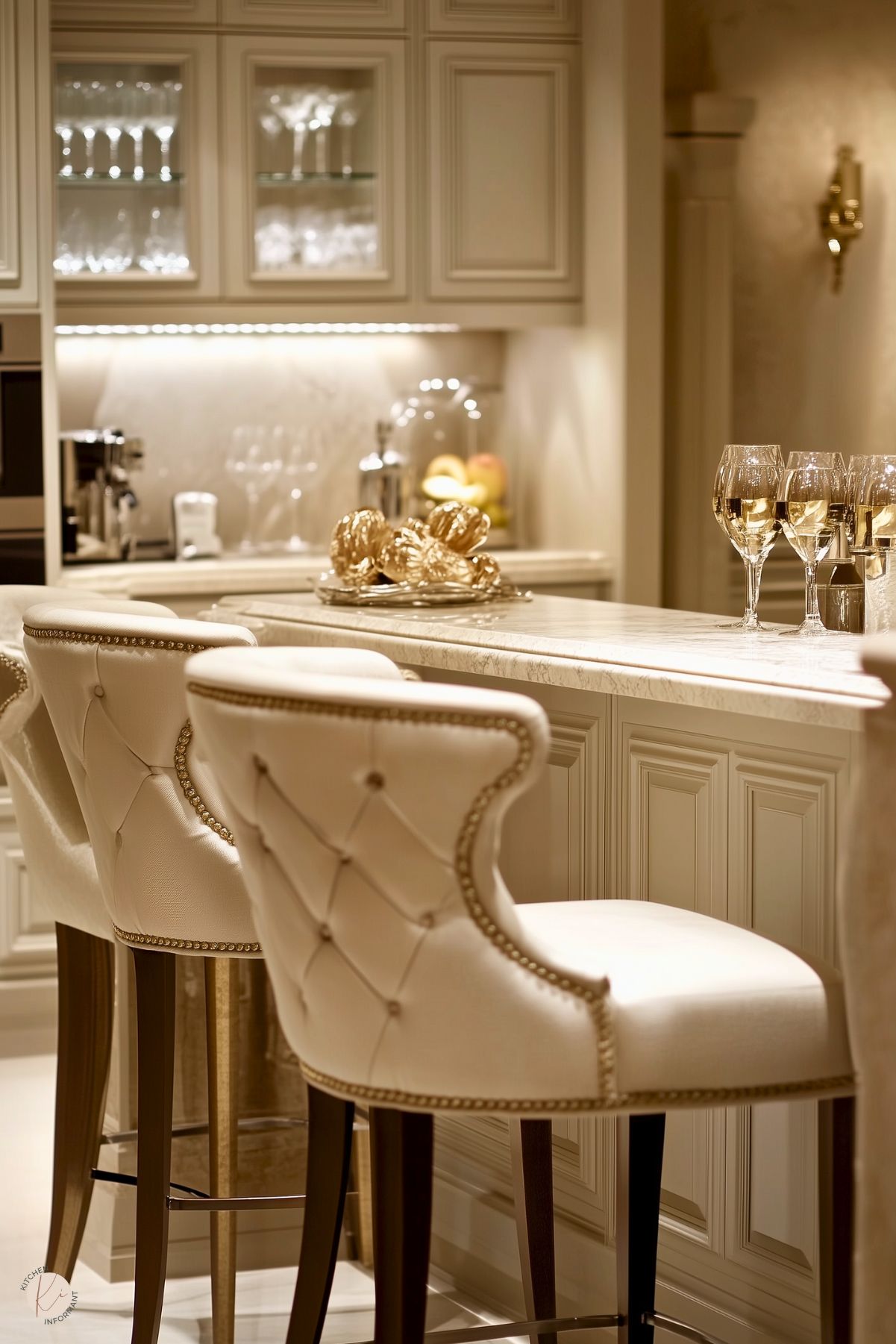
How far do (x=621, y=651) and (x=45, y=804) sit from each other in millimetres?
866

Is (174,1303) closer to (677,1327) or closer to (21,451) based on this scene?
(677,1327)

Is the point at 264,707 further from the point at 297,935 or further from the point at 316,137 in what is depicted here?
the point at 316,137

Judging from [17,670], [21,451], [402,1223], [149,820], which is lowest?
[402,1223]

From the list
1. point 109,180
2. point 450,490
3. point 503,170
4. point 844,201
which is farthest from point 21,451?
point 844,201

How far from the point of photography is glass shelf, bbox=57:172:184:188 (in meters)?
4.22

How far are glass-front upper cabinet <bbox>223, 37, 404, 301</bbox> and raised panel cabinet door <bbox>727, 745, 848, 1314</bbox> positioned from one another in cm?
270

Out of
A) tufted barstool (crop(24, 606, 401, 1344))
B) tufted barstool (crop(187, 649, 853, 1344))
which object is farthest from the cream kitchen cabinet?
tufted barstool (crop(187, 649, 853, 1344))

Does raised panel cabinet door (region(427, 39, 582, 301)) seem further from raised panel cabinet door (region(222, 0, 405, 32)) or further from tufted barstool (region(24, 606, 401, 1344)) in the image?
tufted barstool (region(24, 606, 401, 1344))

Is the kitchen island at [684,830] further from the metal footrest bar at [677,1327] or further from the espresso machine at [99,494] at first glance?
the espresso machine at [99,494]

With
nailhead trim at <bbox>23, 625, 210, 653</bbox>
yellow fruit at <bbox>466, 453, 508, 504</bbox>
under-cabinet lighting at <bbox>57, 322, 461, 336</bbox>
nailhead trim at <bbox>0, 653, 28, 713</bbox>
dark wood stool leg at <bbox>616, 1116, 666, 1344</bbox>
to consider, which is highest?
under-cabinet lighting at <bbox>57, 322, 461, 336</bbox>

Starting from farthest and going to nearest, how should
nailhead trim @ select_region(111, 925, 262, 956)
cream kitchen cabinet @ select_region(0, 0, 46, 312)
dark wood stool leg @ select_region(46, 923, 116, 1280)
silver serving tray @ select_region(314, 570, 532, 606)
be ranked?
cream kitchen cabinet @ select_region(0, 0, 46, 312), silver serving tray @ select_region(314, 570, 532, 606), dark wood stool leg @ select_region(46, 923, 116, 1280), nailhead trim @ select_region(111, 925, 262, 956)

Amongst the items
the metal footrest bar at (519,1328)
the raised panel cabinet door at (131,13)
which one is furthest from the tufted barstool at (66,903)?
the raised panel cabinet door at (131,13)

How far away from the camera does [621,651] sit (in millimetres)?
1937

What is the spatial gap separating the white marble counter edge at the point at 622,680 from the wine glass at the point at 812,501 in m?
→ 0.25
